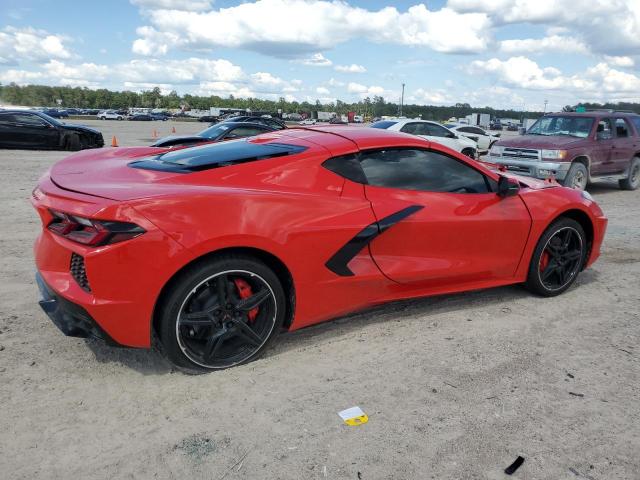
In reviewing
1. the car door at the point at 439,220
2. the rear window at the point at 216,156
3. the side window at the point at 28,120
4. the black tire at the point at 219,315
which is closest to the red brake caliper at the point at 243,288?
the black tire at the point at 219,315

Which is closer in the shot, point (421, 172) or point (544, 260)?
point (421, 172)

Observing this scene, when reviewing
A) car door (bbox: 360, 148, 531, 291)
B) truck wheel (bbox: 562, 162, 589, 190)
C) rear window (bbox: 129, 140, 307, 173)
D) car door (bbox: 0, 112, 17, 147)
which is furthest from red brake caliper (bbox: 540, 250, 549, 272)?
car door (bbox: 0, 112, 17, 147)

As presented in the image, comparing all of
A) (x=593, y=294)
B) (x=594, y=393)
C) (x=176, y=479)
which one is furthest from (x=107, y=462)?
(x=593, y=294)

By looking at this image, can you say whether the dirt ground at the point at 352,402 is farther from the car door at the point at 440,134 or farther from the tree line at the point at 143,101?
the tree line at the point at 143,101

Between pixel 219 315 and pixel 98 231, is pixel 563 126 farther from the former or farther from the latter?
pixel 98 231

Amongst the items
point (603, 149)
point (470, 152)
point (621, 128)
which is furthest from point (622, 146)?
point (470, 152)

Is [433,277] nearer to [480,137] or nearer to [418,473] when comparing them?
[418,473]

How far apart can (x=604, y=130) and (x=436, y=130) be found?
4.89 meters

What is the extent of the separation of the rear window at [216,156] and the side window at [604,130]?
30.4ft

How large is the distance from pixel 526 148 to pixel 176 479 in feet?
31.9

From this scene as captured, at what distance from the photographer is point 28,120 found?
16281mm

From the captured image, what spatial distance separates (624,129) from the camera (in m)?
11.4

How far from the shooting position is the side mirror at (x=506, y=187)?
4.20m

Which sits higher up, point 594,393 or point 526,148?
point 526,148
